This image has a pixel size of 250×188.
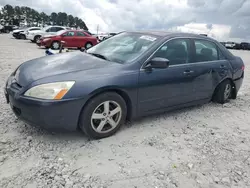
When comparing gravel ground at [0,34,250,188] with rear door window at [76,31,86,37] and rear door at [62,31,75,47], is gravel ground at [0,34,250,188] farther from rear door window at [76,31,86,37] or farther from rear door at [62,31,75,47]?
rear door window at [76,31,86,37]

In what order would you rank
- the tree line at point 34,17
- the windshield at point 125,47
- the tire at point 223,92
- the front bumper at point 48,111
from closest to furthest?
1. the front bumper at point 48,111
2. the windshield at point 125,47
3. the tire at point 223,92
4. the tree line at point 34,17

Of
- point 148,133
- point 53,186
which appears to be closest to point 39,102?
point 53,186

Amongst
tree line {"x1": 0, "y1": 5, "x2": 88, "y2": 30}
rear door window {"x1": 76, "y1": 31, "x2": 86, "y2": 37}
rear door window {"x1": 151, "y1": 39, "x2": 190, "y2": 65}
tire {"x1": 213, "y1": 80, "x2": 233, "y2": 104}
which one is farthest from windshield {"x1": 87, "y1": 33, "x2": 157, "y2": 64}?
tree line {"x1": 0, "y1": 5, "x2": 88, "y2": 30}

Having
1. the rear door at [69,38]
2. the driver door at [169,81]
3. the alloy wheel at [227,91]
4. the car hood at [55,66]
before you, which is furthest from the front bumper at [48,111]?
the rear door at [69,38]

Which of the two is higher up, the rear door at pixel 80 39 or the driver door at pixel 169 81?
the rear door at pixel 80 39

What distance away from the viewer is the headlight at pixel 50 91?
2.67 m

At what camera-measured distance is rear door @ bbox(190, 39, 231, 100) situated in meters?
4.04

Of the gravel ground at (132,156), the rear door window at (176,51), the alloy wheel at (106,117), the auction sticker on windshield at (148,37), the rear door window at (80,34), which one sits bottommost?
the gravel ground at (132,156)

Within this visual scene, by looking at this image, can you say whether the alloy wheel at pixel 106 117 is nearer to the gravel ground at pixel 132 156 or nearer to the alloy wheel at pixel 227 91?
the gravel ground at pixel 132 156

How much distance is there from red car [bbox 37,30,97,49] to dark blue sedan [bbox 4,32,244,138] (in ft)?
38.5

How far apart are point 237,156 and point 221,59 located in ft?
7.27

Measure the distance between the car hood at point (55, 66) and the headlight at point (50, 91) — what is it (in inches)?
6.4

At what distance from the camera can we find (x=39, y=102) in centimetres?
263

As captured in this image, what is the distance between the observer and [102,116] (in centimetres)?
304
